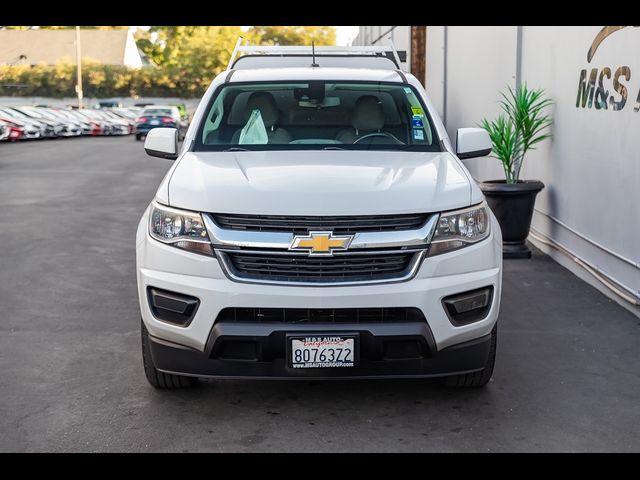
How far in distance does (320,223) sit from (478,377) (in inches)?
52.3

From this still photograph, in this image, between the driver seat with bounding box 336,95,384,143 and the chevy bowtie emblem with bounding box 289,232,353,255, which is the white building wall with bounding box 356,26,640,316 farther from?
the chevy bowtie emblem with bounding box 289,232,353,255

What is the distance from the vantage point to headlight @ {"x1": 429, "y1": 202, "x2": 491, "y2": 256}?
14.6 ft

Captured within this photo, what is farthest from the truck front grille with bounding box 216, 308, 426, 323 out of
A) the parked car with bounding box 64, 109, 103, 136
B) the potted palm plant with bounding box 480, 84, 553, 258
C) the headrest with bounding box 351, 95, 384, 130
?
the parked car with bounding box 64, 109, 103, 136

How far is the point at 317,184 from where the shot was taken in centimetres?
461

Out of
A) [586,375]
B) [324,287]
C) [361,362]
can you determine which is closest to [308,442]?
[361,362]

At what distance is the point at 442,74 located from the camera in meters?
18.3

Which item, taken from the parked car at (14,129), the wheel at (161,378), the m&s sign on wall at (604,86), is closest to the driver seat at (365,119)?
the wheel at (161,378)

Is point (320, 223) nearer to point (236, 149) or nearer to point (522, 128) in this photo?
point (236, 149)

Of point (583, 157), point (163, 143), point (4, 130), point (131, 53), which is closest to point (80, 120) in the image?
point (4, 130)

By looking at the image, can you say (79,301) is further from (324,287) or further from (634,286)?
(634,286)

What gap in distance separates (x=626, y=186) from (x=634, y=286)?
32.6 inches

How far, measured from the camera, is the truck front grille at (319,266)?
4375mm

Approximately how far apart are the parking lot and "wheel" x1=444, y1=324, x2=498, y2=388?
73 millimetres

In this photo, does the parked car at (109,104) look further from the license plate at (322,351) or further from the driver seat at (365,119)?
the license plate at (322,351)
